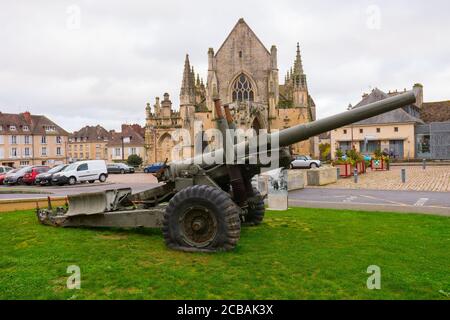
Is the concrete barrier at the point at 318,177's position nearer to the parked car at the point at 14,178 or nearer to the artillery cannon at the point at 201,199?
the artillery cannon at the point at 201,199

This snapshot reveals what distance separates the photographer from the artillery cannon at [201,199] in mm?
6309

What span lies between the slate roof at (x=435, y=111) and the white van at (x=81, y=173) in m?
44.2

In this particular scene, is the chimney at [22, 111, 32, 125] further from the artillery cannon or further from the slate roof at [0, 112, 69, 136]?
the artillery cannon

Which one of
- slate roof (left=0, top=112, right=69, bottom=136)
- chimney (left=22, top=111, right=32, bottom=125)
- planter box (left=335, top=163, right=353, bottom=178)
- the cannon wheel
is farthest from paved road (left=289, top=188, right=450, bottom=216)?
chimney (left=22, top=111, right=32, bottom=125)

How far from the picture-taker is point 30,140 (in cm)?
6681

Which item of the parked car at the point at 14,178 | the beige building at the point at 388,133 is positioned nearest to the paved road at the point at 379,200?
the parked car at the point at 14,178

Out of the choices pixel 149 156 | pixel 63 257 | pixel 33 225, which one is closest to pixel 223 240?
pixel 63 257

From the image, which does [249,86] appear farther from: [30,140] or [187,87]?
[30,140]

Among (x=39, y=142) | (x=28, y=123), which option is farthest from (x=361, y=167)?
(x=28, y=123)

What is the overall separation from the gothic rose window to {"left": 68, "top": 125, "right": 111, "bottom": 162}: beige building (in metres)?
50.8

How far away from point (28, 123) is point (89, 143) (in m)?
21.9

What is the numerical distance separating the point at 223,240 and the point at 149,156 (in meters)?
45.2
